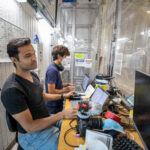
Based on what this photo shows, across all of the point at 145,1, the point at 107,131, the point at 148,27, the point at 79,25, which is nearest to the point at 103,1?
the point at 79,25

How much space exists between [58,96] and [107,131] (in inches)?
31.5

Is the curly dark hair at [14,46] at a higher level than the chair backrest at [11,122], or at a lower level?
higher

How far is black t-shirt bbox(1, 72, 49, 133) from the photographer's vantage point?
711 millimetres

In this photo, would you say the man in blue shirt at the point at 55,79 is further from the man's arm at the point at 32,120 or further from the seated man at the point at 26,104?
the man's arm at the point at 32,120

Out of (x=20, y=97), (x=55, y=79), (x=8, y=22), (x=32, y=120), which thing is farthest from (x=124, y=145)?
(x=8, y=22)

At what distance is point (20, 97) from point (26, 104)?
0.08 metres

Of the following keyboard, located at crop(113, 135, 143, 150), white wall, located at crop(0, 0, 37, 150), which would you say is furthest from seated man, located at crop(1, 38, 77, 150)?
white wall, located at crop(0, 0, 37, 150)

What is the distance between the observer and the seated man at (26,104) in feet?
2.36

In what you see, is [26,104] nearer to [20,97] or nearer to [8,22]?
[20,97]

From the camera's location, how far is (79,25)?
11.6ft

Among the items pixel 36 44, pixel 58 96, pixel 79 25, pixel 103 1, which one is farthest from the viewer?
pixel 79 25

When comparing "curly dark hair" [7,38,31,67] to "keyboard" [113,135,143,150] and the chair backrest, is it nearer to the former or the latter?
the chair backrest

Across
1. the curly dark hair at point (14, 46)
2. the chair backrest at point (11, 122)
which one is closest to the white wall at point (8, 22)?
the curly dark hair at point (14, 46)

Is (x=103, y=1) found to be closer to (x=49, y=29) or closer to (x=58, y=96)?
(x=49, y=29)
